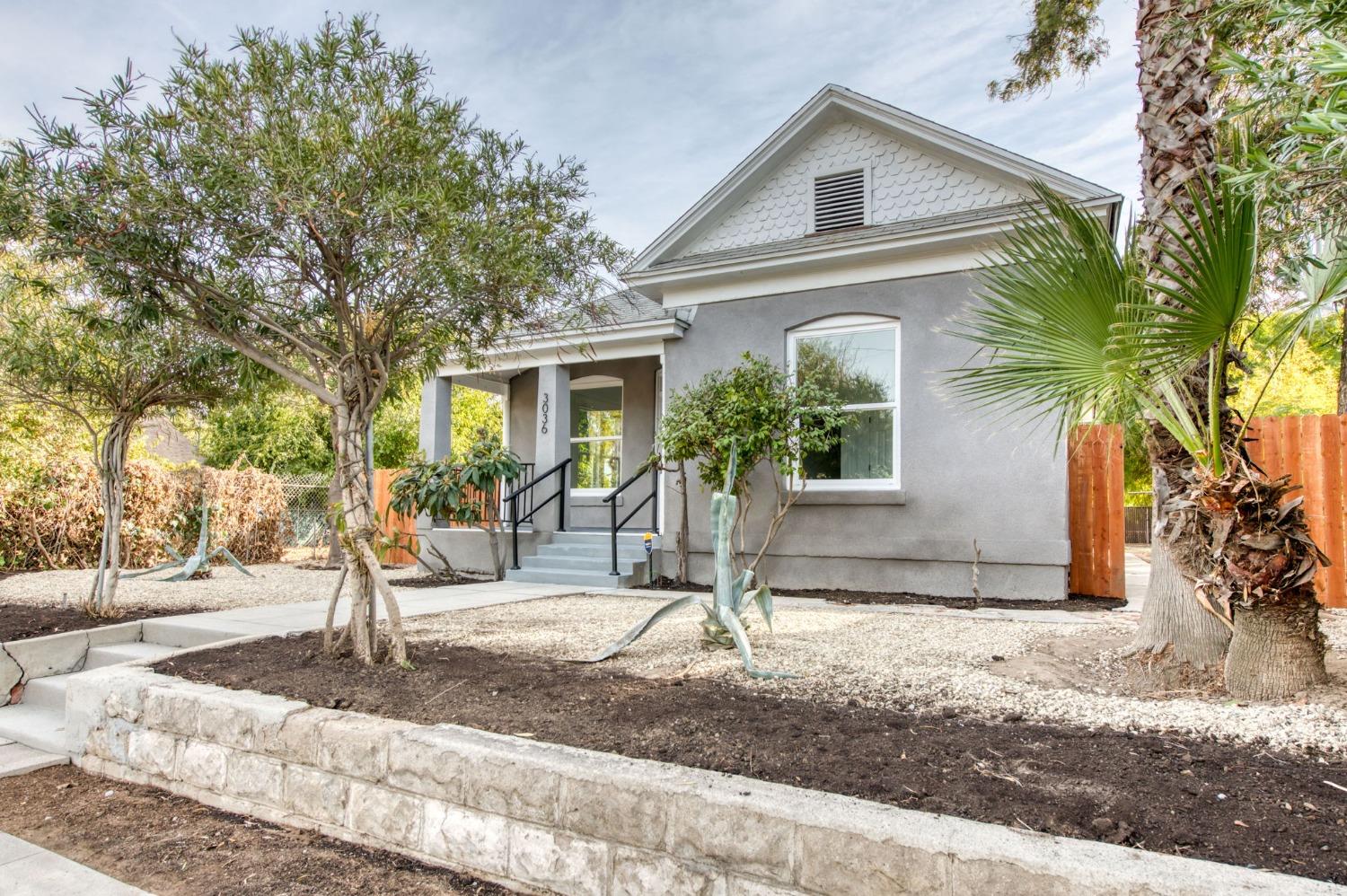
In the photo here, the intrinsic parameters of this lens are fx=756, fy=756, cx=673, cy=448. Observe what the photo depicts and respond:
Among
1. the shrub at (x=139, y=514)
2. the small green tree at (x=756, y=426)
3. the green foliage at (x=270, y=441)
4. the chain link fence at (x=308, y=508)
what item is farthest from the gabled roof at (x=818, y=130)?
the green foliage at (x=270, y=441)

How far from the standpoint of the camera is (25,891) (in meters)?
2.67

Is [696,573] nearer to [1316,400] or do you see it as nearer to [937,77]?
[937,77]

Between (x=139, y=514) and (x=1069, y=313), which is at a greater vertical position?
(x=1069, y=313)

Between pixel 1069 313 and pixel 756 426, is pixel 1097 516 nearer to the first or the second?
pixel 756 426

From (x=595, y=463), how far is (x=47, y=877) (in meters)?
9.30

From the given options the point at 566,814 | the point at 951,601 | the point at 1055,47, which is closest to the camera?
the point at 566,814

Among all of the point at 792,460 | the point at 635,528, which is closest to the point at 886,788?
the point at 792,460

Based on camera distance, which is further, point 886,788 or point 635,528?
point 635,528

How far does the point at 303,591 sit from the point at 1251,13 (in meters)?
8.98

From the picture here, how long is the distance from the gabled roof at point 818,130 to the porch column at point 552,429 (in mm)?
1915

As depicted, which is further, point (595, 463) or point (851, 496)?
point (595, 463)

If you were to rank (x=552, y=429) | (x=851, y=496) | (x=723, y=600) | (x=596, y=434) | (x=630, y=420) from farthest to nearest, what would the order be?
1. (x=596, y=434)
2. (x=630, y=420)
3. (x=552, y=429)
4. (x=851, y=496)
5. (x=723, y=600)

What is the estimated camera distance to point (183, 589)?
8.34 metres

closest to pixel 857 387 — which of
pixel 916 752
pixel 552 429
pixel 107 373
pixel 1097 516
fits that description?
pixel 1097 516
